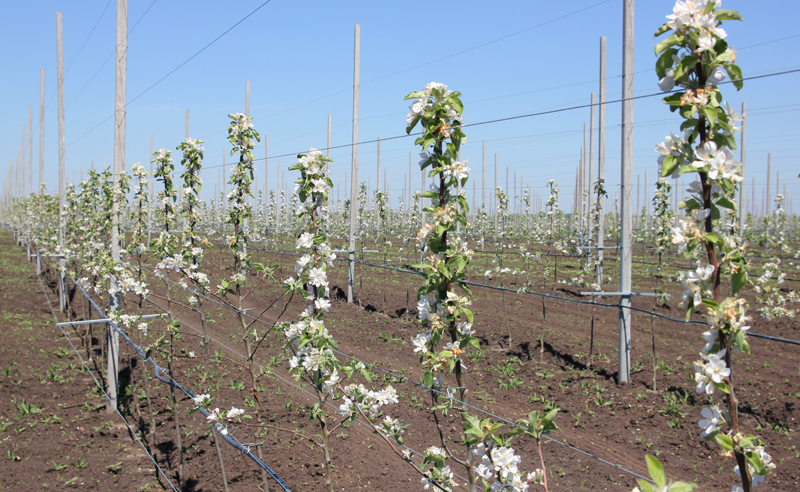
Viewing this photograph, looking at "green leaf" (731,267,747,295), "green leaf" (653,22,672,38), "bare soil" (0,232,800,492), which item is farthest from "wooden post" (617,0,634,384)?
"green leaf" (731,267,747,295)

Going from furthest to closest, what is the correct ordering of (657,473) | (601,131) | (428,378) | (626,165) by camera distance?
(601,131)
(626,165)
(428,378)
(657,473)

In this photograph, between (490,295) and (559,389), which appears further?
(490,295)

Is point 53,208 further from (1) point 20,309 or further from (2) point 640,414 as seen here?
(2) point 640,414

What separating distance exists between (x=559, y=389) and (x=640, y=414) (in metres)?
1.06

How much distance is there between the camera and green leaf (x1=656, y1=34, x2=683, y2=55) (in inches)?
58.8

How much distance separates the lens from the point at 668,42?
151 centimetres

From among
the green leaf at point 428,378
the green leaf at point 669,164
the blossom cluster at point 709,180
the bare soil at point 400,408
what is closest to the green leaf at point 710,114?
the blossom cluster at point 709,180

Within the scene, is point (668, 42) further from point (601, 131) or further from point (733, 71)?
point (601, 131)

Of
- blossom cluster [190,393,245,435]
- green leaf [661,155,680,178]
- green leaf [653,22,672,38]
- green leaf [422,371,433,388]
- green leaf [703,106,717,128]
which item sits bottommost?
blossom cluster [190,393,245,435]

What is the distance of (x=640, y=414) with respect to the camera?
602cm

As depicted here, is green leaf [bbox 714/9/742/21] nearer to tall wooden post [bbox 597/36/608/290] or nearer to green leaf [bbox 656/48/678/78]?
green leaf [bbox 656/48/678/78]

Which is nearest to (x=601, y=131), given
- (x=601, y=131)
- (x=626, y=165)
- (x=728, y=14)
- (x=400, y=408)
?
(x=601, y=131)

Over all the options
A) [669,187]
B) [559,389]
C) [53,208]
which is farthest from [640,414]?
[53,208]

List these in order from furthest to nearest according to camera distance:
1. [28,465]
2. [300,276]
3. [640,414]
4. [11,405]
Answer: [11,405] < [640,414] < [28,465] < [300,276]
